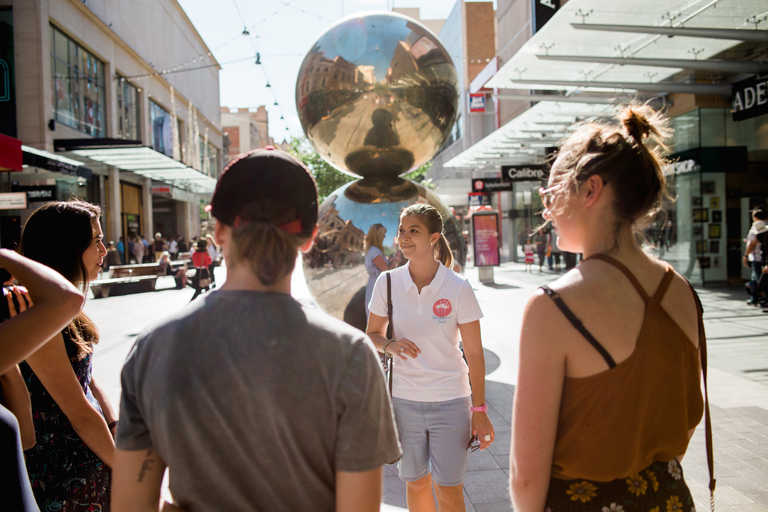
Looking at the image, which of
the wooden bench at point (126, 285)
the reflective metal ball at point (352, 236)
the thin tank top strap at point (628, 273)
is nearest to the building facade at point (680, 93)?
the reflective metal ball at point (352, 236)

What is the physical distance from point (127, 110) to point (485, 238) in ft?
72.5

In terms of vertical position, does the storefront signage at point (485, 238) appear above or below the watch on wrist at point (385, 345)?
above

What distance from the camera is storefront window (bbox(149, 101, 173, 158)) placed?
103ft

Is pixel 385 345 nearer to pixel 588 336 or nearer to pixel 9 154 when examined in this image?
pixel 588 336

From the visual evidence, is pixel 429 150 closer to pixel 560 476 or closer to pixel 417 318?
pixel 417 318

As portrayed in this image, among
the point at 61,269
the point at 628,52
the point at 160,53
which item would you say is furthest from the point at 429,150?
the point at 160,53

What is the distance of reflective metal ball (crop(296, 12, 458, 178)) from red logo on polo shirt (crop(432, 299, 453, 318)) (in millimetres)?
2219

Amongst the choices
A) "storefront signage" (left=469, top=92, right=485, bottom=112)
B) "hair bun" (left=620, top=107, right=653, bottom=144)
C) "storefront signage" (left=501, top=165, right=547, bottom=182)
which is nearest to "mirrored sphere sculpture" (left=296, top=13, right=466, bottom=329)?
"hair bun" (left=620, top=107, right=653, bottom=144)

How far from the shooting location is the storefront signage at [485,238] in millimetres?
15227

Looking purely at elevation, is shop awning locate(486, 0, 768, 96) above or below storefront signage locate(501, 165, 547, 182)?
above

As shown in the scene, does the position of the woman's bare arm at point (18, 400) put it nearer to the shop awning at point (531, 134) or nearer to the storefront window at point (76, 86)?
the shop awning at point (531, 134)

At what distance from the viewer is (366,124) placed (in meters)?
4.48

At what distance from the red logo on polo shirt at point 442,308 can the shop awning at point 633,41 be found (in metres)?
7.20

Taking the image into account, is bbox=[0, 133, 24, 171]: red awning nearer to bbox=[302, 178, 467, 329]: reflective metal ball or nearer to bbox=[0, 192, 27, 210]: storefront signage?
bbox=[0, 192, 27, 210]: storefront signage
